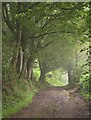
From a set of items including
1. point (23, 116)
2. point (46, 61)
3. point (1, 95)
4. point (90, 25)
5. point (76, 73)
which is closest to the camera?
point (90, 25)

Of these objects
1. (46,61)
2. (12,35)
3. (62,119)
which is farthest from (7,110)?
(46,61)

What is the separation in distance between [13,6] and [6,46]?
127 inches

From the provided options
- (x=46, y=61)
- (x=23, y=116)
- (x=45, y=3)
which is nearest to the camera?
(x=23, y=116)

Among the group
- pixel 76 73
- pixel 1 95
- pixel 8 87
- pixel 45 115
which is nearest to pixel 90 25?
pixel 45 115

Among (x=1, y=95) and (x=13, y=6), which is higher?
(x=13, y=6)

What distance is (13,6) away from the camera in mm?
18812

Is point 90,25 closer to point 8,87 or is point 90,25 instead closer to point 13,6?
point 13,6

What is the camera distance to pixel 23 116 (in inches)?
A: 578

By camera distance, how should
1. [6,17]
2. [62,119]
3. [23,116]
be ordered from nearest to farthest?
[62,119] < [23,116] < [6,17]

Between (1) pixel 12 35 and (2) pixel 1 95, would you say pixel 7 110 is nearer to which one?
(2) pixel 1 95

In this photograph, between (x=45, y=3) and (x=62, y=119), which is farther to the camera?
(x=45, y=3)

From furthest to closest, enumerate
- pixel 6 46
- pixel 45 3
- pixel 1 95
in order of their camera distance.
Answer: pixel 6 46, pixel 1 95, pixel 45 3

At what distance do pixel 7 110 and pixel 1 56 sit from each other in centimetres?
474

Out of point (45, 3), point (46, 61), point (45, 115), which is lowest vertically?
point (45, 115)
